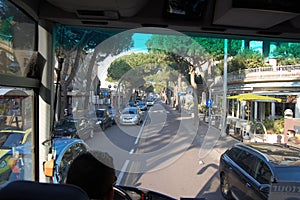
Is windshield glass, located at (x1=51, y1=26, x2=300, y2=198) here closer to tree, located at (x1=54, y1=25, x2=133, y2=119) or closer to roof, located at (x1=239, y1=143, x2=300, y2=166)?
tree, located at (x1=54, y1=25, x2=133, y2=119)

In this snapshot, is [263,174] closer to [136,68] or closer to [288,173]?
[288,173]

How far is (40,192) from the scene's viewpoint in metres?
0.77

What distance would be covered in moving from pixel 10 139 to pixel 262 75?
41.1 feet

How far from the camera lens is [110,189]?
0.97 metres

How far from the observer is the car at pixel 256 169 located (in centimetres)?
312

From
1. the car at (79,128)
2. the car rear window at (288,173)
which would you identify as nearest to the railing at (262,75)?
the car rear window at (288,173)

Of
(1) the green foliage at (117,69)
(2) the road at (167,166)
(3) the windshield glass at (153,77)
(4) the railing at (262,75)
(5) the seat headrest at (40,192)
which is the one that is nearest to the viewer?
(5) the seat headrest at (40,192)

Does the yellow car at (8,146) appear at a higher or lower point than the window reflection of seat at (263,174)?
higher

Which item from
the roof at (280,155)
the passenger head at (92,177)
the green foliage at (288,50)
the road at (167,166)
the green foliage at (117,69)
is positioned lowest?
the road at (167,166)

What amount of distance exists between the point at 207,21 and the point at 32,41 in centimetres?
118

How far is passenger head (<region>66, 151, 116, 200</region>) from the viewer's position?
36.7 inches

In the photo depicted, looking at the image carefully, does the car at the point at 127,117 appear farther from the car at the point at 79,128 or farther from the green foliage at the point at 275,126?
the green foliage at the point at 275,126

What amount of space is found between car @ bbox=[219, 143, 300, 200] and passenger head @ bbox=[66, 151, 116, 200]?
2.34 m

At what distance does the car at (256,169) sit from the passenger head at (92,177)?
234cm
